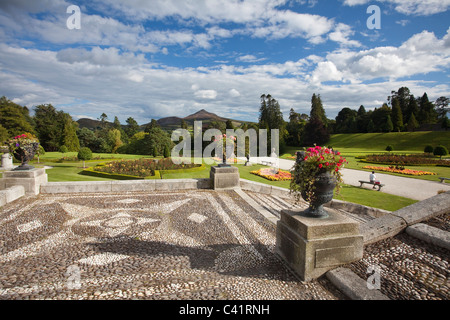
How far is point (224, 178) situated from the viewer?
9156 mm

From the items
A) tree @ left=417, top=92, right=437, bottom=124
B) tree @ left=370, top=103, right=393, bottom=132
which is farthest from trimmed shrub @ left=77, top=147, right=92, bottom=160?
tree @ left=417, top=92, right=437, bottom=124

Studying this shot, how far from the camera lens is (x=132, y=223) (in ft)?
18.4

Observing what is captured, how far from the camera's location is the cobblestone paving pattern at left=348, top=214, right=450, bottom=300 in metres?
2.73

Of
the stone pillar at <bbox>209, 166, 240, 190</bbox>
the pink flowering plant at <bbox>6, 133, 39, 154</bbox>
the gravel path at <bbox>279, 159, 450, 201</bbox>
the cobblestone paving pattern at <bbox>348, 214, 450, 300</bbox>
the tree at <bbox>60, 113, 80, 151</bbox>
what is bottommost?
the gravel path at <bbox>279, 159, 450, 201</bbox>

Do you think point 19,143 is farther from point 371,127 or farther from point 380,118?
point 380,118

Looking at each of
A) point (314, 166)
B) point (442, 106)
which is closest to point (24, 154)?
point (314, 166)

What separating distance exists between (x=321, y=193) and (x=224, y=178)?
5870 millimetres

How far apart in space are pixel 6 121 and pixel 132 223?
4402 cm

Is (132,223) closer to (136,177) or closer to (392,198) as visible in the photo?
(136,177)

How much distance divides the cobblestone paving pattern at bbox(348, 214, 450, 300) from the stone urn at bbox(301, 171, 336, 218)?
2.92ft

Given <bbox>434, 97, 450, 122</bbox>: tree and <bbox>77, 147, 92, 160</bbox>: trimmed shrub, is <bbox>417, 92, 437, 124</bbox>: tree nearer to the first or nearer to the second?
<bbox>434, 97, 450, 122</bbox>: tree

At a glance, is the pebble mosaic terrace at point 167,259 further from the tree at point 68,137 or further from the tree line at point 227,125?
the tree at point 68,137

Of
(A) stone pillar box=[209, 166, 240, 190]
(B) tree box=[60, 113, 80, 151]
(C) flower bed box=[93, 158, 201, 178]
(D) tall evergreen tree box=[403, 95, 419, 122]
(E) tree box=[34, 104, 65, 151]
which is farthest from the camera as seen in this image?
(D) tall evergreen tree box=[403, 95, 419, 122]
